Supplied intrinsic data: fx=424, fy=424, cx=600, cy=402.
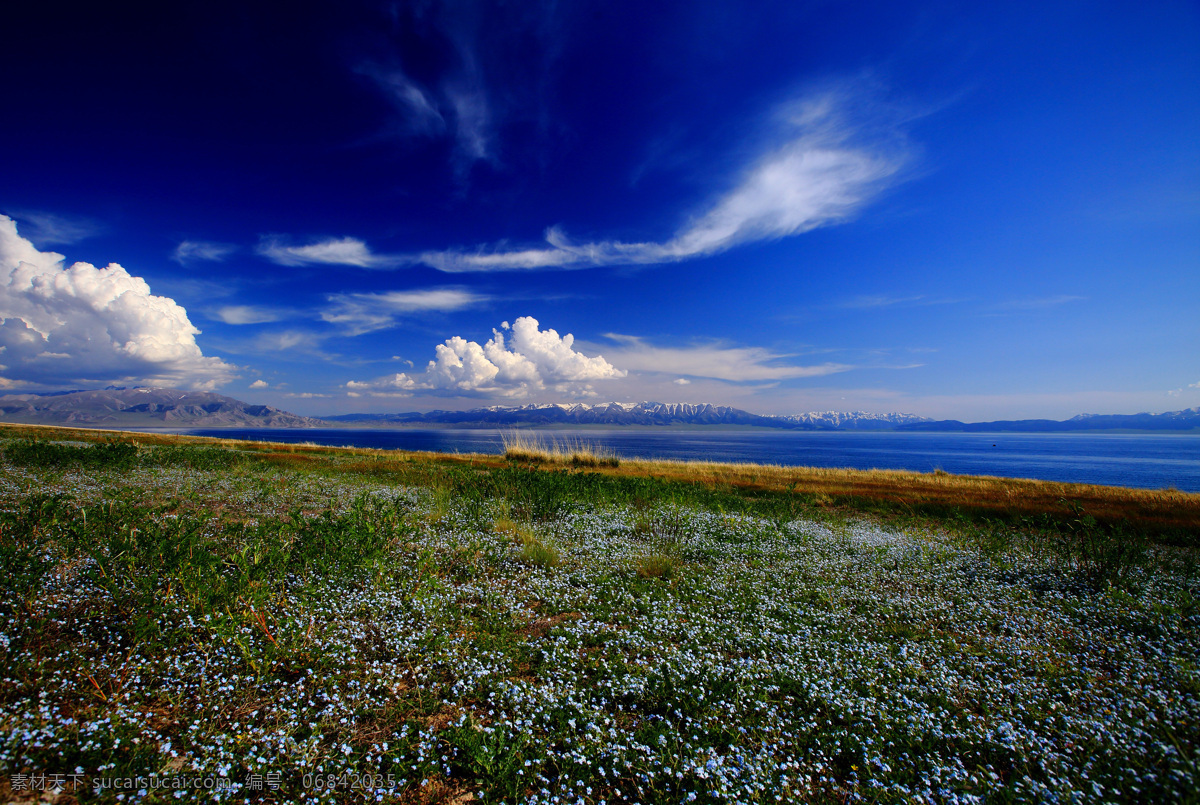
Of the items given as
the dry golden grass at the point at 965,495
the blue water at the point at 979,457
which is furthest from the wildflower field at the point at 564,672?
the blue water at the point at 979,457

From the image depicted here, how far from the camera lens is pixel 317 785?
3291 mm

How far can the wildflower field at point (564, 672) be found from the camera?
343 centimetres

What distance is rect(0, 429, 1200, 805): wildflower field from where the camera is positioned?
3.43 metres

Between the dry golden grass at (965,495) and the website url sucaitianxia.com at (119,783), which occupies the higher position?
the website url sucaitianxia.com at (119,783)

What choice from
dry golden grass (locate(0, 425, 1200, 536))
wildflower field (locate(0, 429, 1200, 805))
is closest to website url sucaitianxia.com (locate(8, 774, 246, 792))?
wildflower field (locate(0, 429, 1200, 805))

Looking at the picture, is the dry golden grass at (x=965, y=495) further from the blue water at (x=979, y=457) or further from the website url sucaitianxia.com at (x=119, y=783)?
the website url sucaitianxia.com at (x=119, y=783)

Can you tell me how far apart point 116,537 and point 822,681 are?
9863 mm

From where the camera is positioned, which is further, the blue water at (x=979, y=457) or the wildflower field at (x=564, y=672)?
the blue water at (x=979, y=457)

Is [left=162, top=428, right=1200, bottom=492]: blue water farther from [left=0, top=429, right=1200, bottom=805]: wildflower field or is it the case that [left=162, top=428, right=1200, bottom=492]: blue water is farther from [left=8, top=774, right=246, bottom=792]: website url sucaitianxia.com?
[left=8, top=774, right=246, bottom=792]: website url sucaitianxia.com

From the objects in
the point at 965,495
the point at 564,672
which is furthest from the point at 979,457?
the point at 564,672

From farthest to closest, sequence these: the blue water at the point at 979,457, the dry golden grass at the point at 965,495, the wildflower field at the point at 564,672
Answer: the blue water at the point at 979,457, the dry golden grass at the point at 965,495, the wildflower field at the point at 564,672

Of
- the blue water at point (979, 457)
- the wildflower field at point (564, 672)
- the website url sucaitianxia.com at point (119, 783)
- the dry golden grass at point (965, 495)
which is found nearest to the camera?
the website url sucaitianxia.com at point (119, 783)

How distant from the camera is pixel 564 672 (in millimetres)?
4945

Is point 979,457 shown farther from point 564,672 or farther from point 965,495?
point 564,672
